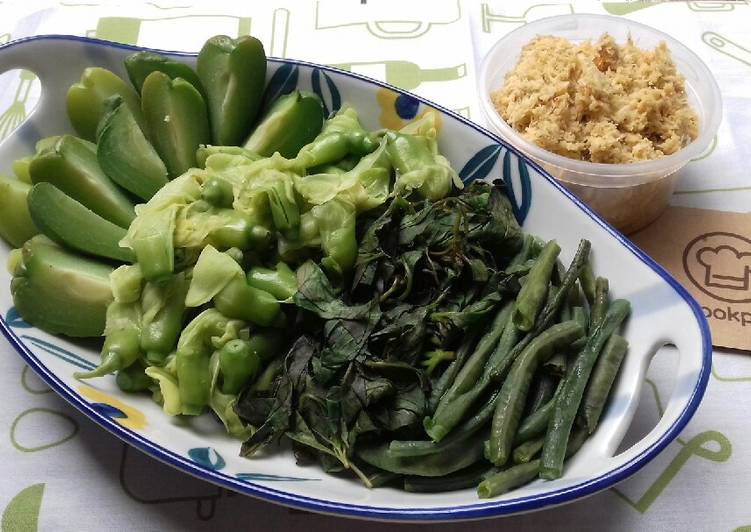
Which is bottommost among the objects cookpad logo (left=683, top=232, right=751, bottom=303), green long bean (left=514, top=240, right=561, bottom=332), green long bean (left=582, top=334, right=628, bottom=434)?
cookpad logo (left=683, top=232, right=751, bottom=303)

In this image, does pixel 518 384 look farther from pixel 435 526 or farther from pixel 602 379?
pixel 435 526

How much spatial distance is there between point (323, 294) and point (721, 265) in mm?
987

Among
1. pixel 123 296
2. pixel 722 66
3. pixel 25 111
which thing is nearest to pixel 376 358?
pixel 123 296

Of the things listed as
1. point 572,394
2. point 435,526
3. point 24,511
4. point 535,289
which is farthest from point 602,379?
point 24,511

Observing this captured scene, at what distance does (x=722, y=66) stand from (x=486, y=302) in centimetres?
136

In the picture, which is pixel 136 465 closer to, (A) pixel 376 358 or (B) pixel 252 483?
(B) pixel 252 483

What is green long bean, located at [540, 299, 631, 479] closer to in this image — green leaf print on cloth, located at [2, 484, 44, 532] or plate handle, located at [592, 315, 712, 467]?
plate handle, located at [592, 315, 712, 467]

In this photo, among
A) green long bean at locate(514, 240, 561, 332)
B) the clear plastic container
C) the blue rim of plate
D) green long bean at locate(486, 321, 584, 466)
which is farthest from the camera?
the clear plastic container

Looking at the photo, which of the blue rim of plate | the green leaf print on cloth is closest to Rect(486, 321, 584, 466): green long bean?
the blue rim of plate

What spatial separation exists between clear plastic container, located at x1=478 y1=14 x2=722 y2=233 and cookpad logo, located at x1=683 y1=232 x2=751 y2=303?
5.3 inches

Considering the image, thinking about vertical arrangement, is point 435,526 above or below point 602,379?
below

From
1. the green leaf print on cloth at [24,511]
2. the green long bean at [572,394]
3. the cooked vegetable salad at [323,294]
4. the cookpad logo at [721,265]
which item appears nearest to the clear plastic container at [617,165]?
the cookpad logo at [721,265]

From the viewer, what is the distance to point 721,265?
159 cm

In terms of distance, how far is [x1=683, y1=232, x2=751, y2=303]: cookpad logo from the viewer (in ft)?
5.08
